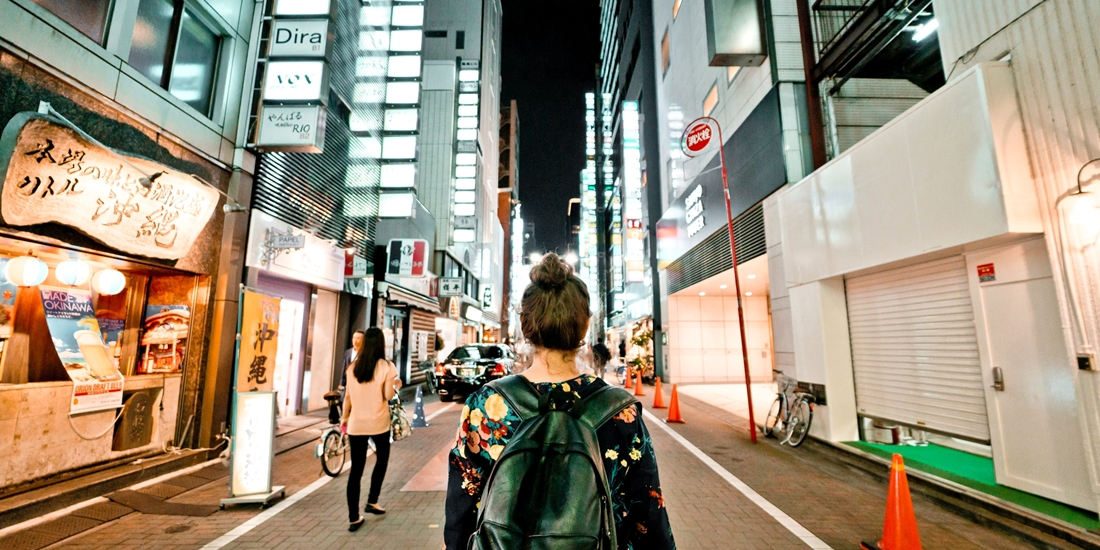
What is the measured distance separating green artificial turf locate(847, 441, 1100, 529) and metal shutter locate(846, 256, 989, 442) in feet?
1.50

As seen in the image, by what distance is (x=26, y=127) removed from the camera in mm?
4496

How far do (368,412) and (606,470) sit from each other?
12.8 feet

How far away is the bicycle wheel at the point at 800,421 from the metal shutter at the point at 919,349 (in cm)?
92

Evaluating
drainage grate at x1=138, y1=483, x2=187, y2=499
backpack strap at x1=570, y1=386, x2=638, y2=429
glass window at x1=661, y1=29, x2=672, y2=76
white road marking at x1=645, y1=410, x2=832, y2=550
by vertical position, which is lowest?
white road marking at x1=645, y1=410, x2=832, y2=550

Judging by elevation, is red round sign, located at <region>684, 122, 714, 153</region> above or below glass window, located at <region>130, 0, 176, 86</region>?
above

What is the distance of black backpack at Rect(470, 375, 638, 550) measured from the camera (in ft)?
3.40

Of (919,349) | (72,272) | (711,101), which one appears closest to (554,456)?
(72,272)

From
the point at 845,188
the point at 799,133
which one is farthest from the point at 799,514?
the point at 799,133

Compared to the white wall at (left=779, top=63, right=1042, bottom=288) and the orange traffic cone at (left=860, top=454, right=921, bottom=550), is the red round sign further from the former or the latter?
the orange traffic cone at (left=860, top=454, right=921, bottom=550)

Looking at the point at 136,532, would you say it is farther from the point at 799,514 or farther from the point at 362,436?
the point at 799,514

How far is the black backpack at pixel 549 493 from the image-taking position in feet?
3.40

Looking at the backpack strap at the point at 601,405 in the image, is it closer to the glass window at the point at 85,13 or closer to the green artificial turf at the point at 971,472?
the green artificial turf at the point at 971,472

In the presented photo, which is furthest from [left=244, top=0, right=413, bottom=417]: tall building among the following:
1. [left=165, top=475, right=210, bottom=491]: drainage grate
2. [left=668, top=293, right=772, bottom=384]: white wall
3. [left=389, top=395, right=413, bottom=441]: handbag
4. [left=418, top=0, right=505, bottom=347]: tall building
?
[left=668, top=293, right=772, bottom=384]: white wall

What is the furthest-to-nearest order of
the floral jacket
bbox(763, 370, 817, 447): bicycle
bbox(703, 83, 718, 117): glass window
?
bbox(703, 83, 718, 117): glass window
bbox(763, 370, 817, 447): bicycle
the floral jacket
